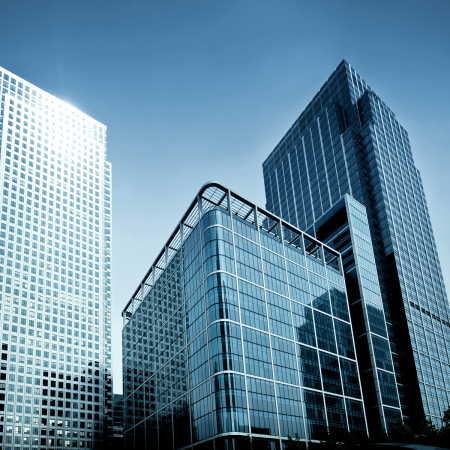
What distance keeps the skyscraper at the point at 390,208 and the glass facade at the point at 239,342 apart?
89.4 feet

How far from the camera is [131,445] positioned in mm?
119625

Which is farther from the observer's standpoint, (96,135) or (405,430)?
(96,135)

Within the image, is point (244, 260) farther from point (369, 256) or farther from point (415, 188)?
point (415, 188)

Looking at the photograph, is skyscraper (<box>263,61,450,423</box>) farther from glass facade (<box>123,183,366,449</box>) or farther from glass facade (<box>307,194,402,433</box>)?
glass facade (<box>123,183,366,449</box>)

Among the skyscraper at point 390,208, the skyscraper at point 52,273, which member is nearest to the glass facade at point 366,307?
the skyscraper at point 390,208

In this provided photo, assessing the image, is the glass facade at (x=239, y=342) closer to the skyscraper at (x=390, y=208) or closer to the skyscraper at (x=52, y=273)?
the skyscraper at (x=390, y=208)

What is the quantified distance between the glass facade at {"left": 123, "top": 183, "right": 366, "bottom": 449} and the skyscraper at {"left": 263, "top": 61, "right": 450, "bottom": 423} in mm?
27234

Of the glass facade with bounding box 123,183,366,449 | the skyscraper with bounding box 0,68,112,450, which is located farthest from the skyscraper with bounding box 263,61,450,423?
the skyscraper with bounding box 0,68,112,450

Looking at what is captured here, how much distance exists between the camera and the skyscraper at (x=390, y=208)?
5251 inches

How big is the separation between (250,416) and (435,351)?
82458mm

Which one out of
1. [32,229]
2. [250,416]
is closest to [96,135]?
[32,229]

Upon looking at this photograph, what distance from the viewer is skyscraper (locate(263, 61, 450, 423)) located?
133 m

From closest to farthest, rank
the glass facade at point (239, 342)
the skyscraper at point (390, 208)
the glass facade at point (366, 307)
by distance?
the glass facade at point (239, 342), the glass facade at point (366, 307), the skyscraper at point (390, 208)

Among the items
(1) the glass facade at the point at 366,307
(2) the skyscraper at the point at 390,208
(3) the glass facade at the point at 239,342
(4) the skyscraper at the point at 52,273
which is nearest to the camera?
(3) the glass facade at the point at 239,342
